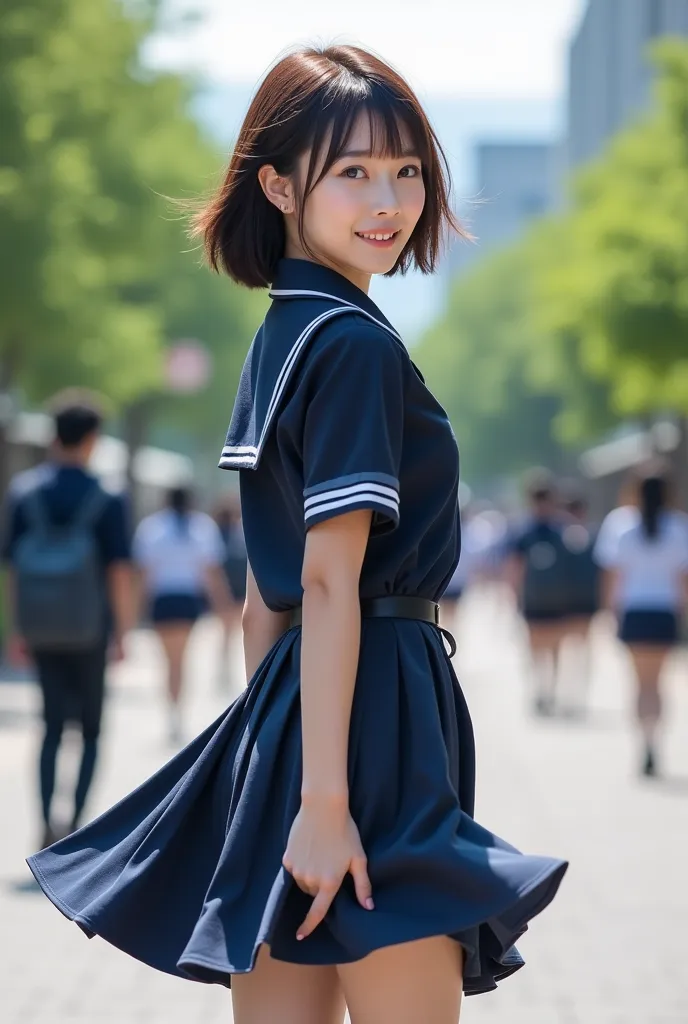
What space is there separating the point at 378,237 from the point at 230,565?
14.9 m

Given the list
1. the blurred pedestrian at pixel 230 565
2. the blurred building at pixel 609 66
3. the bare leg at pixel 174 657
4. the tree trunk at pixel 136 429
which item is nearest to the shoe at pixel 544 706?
the blurred pedestrian at pixel 230 565

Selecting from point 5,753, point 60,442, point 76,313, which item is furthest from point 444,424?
point 76,313

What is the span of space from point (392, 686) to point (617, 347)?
2354 cm

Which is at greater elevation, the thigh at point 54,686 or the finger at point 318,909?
the finger at point 318,909

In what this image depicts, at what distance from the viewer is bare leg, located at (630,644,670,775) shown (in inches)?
448

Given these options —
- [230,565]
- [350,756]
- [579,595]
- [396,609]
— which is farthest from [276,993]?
[230,565]

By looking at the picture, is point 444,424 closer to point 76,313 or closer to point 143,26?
point 76,313

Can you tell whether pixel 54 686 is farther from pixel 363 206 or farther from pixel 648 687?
pixel 363 206

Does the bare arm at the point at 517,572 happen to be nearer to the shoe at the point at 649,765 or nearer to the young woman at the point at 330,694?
the shoe at the point at 649,765

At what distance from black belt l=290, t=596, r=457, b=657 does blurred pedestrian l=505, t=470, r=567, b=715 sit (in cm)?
1302

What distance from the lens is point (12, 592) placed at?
8.30m

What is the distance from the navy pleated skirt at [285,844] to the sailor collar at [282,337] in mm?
303

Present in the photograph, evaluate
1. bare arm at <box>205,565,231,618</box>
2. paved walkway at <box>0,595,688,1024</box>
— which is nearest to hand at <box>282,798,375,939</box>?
paved walkway at <box>0,595,688,1024</box>

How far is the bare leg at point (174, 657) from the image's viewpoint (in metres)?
13.3
